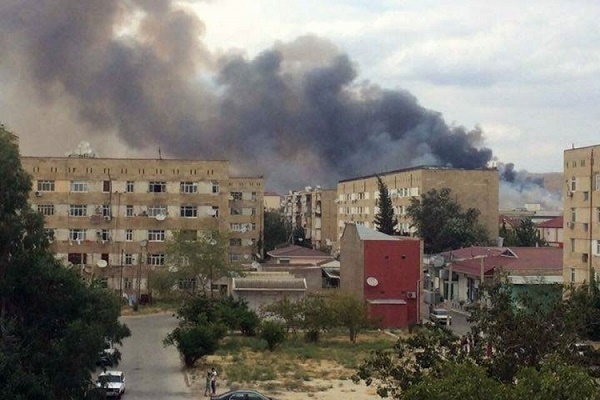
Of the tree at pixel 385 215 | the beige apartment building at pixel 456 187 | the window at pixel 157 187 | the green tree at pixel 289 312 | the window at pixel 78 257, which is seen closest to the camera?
the green tree at pixel 289 312

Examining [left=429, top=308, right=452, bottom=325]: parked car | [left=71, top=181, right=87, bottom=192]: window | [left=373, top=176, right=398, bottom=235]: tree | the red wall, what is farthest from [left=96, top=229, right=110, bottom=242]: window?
[left=373, top=176, right=398, bottom=235]: tree

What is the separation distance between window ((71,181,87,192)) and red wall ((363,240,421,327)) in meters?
18.4

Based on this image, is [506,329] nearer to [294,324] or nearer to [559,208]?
[294,324]

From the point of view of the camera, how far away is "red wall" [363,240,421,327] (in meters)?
39.6

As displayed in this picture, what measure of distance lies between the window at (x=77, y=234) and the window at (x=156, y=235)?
3796mm

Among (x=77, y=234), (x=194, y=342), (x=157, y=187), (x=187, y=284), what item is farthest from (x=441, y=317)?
(x=77, y=234)

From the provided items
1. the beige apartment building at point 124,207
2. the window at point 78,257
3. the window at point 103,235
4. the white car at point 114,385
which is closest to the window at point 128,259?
the beige apartment building at point 124,207

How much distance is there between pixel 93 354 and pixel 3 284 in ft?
7.92

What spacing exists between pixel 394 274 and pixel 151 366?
46.3ft

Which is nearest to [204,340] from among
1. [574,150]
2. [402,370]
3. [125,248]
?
[402,370]

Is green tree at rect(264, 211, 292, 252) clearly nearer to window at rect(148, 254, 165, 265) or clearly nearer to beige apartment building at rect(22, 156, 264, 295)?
beige apartment building at rect(22, 156, 264, 295)

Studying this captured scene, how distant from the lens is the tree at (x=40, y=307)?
17703mm

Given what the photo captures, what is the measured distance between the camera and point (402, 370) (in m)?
15.1

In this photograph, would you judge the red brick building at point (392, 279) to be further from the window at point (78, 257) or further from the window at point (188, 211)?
the window at point (78, 257)
